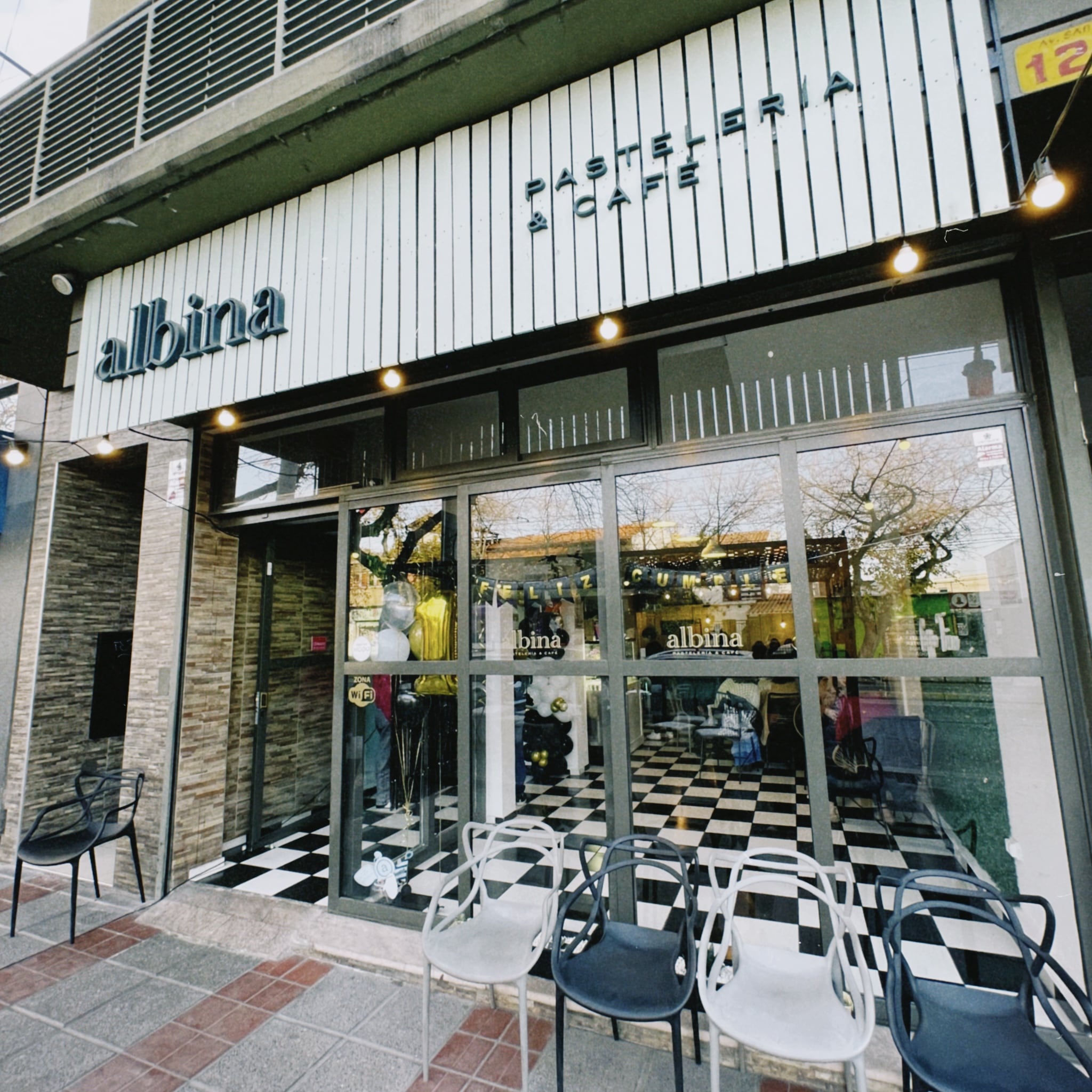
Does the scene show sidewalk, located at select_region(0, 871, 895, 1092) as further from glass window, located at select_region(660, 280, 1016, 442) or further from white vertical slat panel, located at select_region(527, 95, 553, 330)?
white vertical slat panel, located at select_region(527, 95, 553, 330)

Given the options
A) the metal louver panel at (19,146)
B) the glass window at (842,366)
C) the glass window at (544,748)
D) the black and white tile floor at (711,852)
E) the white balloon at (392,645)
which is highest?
the metal louver panel at (19,146)

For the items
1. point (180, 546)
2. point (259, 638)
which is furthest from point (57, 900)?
point (180, 546)

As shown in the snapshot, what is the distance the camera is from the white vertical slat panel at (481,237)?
2584mm

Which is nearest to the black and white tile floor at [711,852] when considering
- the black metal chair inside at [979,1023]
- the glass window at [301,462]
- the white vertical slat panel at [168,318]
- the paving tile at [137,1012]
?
the black metal chair inside at [979,1023]

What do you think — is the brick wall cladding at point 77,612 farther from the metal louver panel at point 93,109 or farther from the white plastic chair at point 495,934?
the white plastic chair at point 495,934

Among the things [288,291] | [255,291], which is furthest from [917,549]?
[255,291]

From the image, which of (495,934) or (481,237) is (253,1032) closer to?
(495,934)

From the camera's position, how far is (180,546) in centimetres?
417

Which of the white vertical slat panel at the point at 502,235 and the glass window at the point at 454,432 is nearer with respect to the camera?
the white vertical slat panel at the point at 502,235

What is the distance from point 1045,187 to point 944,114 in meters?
0.42

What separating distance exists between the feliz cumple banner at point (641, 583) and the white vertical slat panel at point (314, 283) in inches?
57.6

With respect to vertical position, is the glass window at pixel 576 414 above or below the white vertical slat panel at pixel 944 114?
below

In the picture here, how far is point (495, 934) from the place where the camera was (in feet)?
7.97

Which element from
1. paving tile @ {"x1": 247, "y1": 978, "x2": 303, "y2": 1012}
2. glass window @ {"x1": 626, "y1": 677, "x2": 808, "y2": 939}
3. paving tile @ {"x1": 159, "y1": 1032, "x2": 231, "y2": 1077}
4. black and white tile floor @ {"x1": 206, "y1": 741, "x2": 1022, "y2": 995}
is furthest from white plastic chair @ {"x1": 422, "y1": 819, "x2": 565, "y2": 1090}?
paving tile @ {"x1": 159, "y1": 1032, "x2": 231, "y2": 1077}
